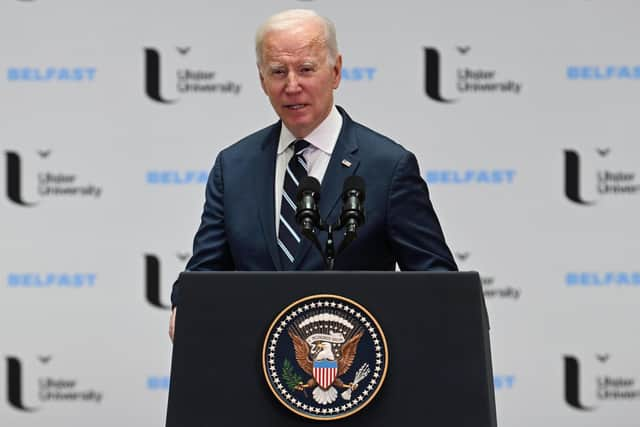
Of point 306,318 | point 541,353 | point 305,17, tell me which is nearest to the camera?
point 306,318

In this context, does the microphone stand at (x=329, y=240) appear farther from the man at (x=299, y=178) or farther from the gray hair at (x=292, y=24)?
the gray hair at (x=292, y=24)

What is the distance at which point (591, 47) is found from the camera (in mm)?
4699

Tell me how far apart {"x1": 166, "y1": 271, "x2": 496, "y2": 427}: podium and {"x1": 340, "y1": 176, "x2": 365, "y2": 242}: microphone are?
4.8 inches

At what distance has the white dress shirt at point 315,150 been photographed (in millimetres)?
2490

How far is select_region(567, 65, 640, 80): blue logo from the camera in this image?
15.4ft

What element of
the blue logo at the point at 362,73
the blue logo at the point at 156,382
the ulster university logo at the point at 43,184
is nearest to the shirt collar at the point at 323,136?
the blue logo at the point at 362,73

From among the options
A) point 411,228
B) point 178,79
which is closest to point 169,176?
point 178,79

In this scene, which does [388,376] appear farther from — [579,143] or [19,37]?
[19,37]

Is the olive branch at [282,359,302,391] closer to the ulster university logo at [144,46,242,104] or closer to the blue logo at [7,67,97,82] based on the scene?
the ulster university logo at [144,46,242,104]

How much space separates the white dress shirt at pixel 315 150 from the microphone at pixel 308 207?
0.38 m

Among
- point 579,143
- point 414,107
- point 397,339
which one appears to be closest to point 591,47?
point 579,143

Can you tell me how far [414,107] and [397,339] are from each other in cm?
289

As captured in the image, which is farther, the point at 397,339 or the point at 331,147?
the point at 331,147

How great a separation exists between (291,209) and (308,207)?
0.40 meters
